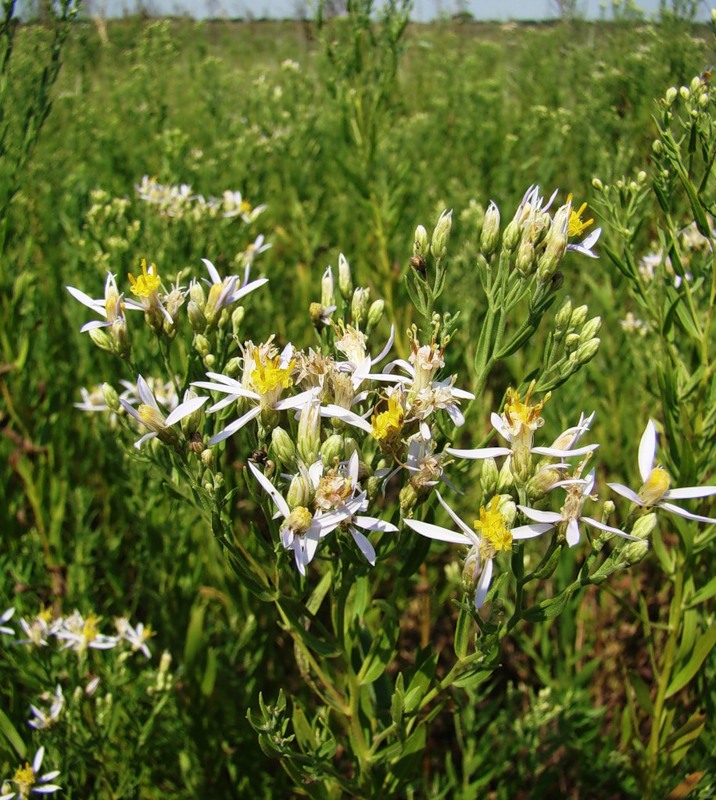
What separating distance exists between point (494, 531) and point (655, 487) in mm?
304

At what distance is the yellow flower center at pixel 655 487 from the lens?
3.90 ft

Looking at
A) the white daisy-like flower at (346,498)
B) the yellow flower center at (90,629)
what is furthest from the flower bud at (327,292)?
the yellow flower center at (90,629)

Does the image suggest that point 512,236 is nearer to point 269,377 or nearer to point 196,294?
point 269,377

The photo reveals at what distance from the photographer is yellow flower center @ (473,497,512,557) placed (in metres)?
1.11

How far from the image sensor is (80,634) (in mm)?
1975

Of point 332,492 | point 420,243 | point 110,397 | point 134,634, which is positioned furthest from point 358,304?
point 134,634

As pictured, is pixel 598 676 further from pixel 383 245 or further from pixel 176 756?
pixel 383 245

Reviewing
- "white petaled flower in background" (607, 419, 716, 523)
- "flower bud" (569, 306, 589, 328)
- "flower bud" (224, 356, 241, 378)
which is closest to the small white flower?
"flower bud" (569, 306, 589, 328)

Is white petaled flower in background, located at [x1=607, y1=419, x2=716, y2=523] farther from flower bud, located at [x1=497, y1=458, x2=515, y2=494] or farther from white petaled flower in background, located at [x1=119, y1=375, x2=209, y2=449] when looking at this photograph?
white petaled flower in background, located at [x1=119, y1=375, x2=209, y2=449]

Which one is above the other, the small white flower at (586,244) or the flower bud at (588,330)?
the small white flower at (586,244)

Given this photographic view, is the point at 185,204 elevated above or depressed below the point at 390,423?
above

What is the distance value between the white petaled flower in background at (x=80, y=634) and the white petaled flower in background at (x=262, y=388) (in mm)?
1025

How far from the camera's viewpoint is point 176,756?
85.7 inches

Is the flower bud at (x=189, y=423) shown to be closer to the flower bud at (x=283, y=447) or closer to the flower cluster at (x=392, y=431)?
the flower cluster at (x=392, y=431)
